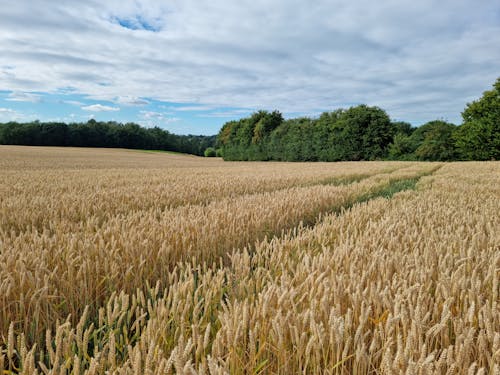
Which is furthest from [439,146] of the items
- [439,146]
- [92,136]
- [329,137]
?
[92,136]

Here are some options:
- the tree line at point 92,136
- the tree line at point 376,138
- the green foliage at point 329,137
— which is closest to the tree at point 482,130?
the tree line at point 376,138

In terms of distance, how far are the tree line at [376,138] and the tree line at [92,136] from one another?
49859mm

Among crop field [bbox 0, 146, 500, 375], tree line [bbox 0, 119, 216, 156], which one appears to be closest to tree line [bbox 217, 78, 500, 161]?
crop field [bbox 0, 146, 500, 375]

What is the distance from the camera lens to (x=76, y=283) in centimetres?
197

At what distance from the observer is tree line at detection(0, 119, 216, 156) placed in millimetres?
77125

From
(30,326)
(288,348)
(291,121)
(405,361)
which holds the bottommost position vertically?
(30,326)

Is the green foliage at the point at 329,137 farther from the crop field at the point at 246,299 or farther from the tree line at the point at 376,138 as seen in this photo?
the crop field at the point at 246,299

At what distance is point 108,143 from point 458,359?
95.5m

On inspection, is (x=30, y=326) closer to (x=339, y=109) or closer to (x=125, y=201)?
(x=125, y=201)

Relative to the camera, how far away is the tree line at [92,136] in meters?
77.1

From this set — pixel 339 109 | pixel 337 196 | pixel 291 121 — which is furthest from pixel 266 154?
pixel 337 196

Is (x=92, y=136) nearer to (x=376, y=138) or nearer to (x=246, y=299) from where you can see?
(x=376, y=138)

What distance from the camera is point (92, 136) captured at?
85.4 m

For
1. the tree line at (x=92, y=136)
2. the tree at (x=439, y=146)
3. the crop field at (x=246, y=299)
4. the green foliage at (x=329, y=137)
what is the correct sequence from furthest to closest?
the tree line at (x=92, y=136) → the tree at (x=439, y=146) → the green foliage at (x=329, y=137) → the crop field at (x=246, y=299)
